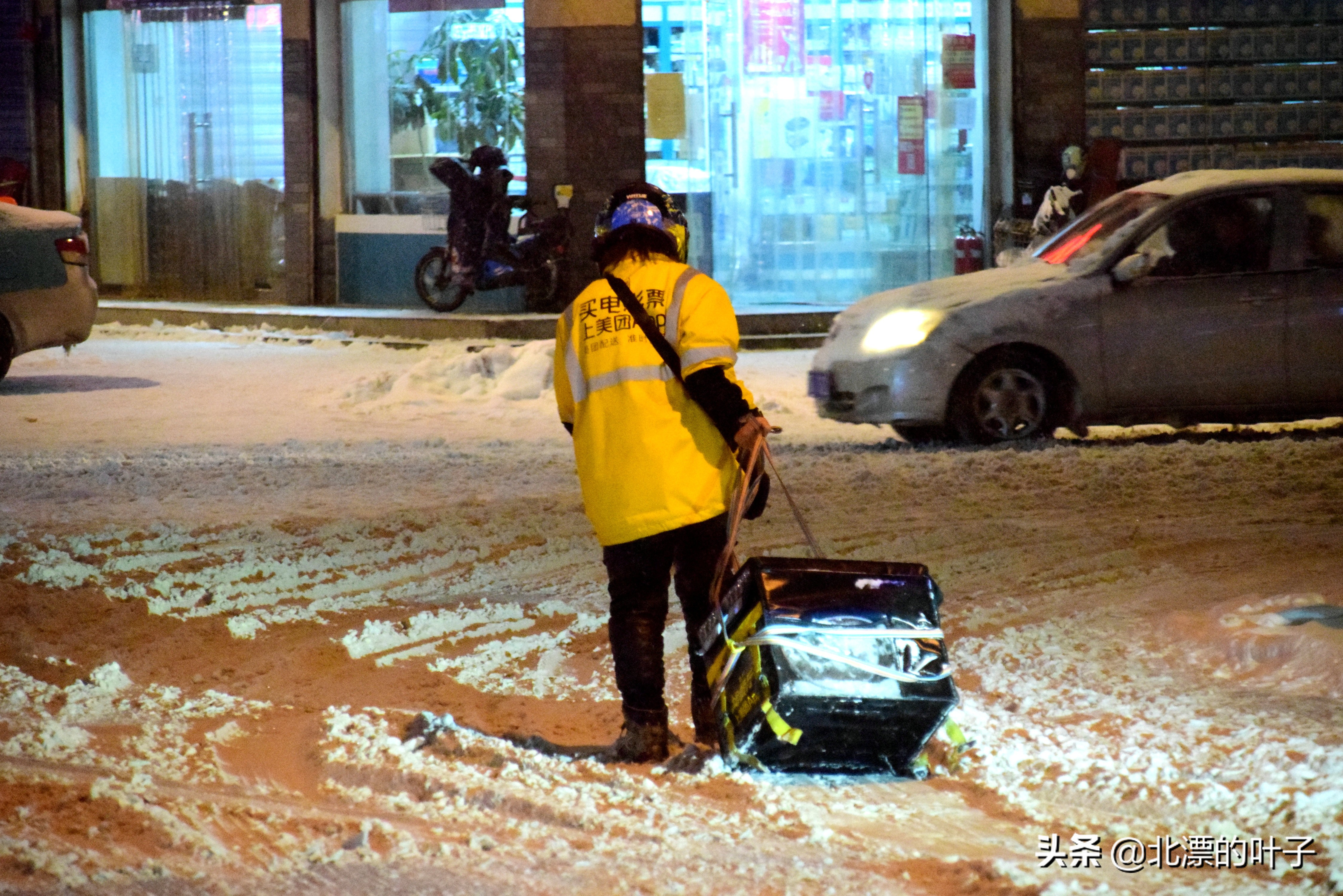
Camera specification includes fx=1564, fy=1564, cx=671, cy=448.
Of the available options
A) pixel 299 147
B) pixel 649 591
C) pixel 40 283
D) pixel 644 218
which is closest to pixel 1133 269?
pixel 644 218

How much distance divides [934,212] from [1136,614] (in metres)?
12.3

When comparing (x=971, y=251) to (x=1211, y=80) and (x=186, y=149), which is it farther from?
(x=186, y=149)

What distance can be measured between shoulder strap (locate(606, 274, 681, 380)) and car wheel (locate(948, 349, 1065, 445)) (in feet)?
17.6

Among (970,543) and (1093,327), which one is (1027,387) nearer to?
(1093,327)

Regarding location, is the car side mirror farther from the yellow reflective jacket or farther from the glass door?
Answer: the glass door

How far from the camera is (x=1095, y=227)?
9680 mm

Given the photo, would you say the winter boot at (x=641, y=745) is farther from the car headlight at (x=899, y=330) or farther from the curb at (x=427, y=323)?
the curb at (x=427, y=323)

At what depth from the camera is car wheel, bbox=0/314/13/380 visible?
41.2 ft

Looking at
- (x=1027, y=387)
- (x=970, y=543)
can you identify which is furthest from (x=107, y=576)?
(x=1027, y=387)

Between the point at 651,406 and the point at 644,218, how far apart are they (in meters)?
0.52

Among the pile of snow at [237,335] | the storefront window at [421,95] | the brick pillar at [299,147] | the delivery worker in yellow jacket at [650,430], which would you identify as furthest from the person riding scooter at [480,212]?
the delivery worker in yellow jacket at [650,430]

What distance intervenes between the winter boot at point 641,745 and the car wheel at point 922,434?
5.53 metres

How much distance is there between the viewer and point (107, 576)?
6523mm

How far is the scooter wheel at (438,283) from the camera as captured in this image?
16.2m
